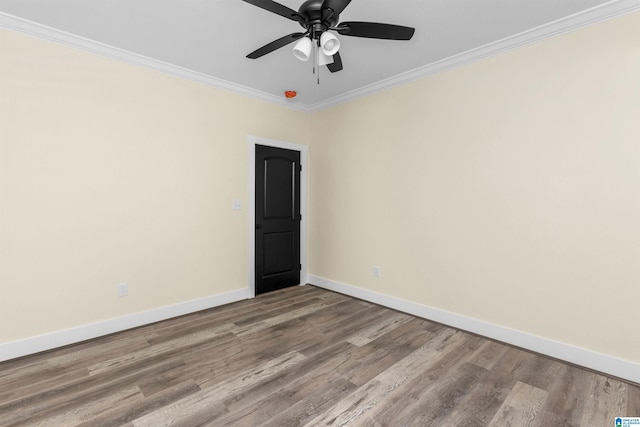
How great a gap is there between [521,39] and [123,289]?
14.2 ft

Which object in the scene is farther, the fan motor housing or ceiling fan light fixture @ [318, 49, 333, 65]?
ceiling fan light fixture @ [318, 49, 333, 65]

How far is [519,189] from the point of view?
2.66m

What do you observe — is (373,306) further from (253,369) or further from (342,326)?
(253,369)

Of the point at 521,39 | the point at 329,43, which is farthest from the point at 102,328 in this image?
the point at 521,39

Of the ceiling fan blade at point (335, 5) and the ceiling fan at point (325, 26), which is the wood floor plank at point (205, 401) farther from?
the ceiling fan blade at point (335, 5)

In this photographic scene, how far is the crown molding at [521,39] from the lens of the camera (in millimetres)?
2186

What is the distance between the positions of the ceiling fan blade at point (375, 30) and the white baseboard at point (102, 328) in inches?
124

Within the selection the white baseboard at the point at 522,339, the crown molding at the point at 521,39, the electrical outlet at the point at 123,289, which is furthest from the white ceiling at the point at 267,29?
the white baseboard at the point at 522,339

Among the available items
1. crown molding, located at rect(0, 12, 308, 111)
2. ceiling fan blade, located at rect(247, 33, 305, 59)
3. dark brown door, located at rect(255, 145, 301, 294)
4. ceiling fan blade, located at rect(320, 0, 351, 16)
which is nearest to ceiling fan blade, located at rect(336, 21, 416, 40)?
ceiling fan blade, located at rect(320, 0, 351, 16)

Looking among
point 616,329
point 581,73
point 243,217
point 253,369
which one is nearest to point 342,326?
point 253,369

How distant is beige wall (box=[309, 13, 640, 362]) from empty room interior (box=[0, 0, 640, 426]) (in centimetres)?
2

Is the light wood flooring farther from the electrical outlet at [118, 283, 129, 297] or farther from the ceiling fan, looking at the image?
the ceiling fan

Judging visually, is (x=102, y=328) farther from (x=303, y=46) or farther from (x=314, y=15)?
(x=314, y=15)

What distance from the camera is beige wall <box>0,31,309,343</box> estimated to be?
8.11 feet
